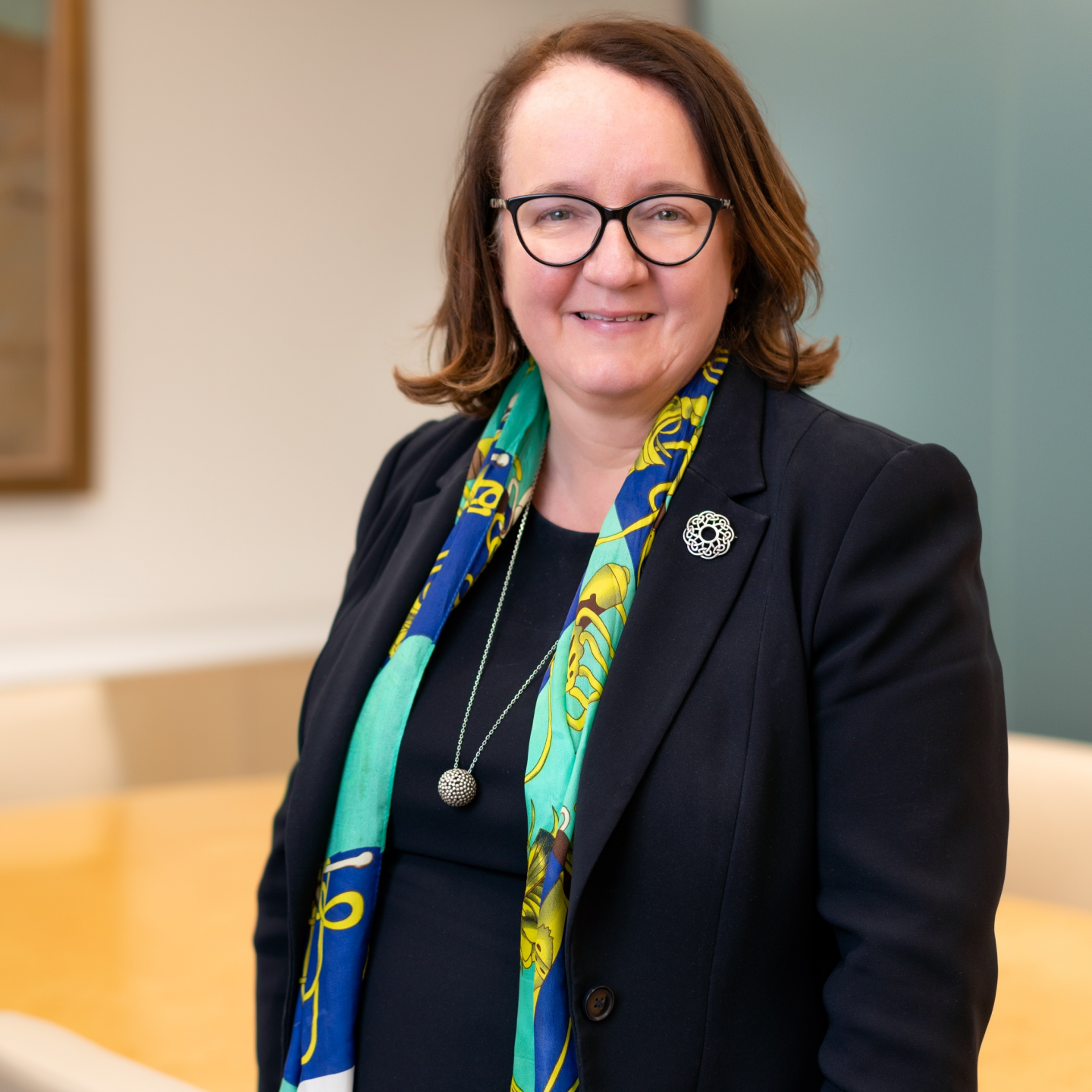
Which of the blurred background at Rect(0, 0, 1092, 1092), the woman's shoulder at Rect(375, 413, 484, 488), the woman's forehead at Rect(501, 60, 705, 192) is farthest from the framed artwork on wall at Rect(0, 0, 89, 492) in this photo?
the woman's forehead at Rect(501, 60, 705, 192)

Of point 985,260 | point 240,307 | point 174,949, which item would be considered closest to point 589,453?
point 174,949

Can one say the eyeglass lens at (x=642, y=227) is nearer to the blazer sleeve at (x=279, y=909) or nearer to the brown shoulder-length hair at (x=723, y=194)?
the brown shoulder-length hair at (x=723, y=194)

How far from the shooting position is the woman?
108cm

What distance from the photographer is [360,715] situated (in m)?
1.38

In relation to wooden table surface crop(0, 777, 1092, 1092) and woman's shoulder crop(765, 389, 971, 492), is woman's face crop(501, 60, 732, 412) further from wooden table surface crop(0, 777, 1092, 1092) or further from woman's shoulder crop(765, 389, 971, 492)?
wooden table surface crop(0, 777, 1092, 1092)

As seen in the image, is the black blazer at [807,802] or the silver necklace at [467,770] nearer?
the black blazer at [807,802]

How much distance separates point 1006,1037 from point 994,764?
22.2 inches

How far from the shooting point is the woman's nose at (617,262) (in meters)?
1.23

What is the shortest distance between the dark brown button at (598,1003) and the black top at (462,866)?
5.0 inches

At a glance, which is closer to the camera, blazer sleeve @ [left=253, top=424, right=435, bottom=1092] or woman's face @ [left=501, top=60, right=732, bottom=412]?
woman's face @ [left=501, top=60, right=732, bottom=412]

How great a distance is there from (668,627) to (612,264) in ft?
1.23

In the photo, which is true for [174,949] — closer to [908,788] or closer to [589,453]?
[589,453]

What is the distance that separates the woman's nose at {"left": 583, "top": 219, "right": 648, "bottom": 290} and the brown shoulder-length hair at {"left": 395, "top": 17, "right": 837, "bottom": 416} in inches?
5.1

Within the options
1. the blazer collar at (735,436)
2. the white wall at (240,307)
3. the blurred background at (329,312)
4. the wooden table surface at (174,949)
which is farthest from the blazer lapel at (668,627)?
the white wall at (240,307)
